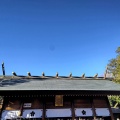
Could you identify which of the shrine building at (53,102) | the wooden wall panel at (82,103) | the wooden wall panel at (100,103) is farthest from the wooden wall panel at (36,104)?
the wooden wall panel at (100,103)

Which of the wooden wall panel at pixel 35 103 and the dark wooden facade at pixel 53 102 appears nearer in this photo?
the dark wooden facade at pixel 53 102

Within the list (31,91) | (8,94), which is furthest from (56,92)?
(8,94)

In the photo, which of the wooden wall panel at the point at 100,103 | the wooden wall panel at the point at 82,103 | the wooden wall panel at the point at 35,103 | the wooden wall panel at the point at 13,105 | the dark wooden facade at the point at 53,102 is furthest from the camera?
the wooden wall panel at the point at 100,103

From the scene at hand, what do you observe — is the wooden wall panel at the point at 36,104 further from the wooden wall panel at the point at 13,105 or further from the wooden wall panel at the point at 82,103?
the wooden wall panel at the point at 82,103

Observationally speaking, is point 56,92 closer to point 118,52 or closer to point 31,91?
point 31,91

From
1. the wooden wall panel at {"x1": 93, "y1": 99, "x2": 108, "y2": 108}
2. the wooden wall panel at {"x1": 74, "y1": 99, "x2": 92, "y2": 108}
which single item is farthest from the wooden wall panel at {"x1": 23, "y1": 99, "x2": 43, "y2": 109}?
the wooden wall panel at {"x1": 93, "y1": 99, "x2": 108, "y2": 108}

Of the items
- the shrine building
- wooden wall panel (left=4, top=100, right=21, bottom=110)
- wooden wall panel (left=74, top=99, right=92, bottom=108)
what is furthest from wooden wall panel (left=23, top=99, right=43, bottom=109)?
wooden wall panel (left=74, top=99, right=92, bottom=108)

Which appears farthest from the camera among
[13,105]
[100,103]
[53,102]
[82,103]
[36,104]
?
[100,103]

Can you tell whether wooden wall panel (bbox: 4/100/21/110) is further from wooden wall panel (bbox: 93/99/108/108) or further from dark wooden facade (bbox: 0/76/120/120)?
wooden wall panel (bbox: 93/99/108/108)

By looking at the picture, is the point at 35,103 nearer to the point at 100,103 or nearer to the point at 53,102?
the point at 53,102

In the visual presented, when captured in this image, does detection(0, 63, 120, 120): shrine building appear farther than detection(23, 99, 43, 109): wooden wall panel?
No

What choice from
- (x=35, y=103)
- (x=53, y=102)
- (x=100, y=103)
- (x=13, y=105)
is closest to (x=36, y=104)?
(x=35, y=103)

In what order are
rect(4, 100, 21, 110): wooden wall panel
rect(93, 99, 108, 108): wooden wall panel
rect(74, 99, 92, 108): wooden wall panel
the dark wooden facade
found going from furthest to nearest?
rect(93, 99, 108, 108): wooden wall panel
rect(74, 99, 92, 108): wooden wall panel
rect(4, 100, 21, 110): wooden wall panel
the dark wooden facade

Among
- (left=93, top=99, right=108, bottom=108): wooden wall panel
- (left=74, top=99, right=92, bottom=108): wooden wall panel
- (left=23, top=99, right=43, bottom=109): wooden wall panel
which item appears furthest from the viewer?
(left=93, top=99, right=108, bottom=108): wooden wall panel
